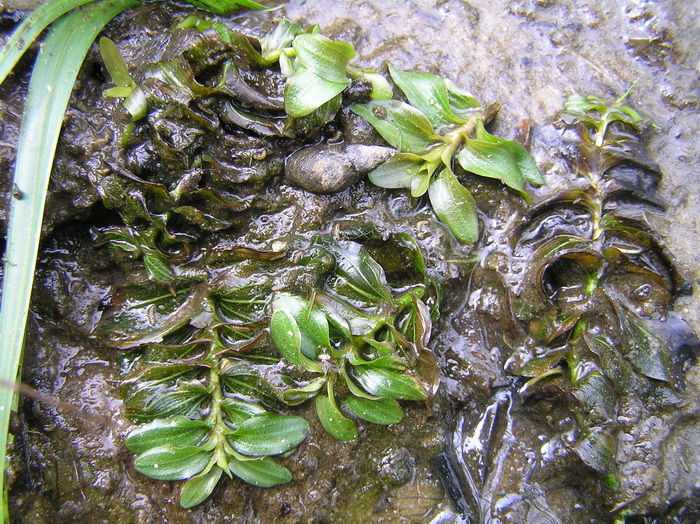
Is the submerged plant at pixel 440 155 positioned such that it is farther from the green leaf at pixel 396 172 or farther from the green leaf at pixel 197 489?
the green leaf at pixel 197 489

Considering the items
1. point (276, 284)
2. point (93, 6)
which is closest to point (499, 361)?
point (276, 284)

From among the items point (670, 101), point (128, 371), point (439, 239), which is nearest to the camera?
point (128, 371)

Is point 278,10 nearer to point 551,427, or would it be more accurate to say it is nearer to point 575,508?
point 551,427

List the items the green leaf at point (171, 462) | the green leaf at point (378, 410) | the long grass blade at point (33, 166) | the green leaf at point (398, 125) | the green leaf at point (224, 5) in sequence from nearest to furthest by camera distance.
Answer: the long grass blade at point (33, 166) < the green leaf at point (171, 462) < the green leaf at point (378, 410) < the green leaf at point (398, 125) < the green leaf at point (224, 5)

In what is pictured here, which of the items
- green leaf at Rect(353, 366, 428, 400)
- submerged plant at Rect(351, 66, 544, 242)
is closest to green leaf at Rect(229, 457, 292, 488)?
green leaf at Rect(353, 366, 428, 400)

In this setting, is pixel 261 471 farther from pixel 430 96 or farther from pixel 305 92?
pixel 430 96

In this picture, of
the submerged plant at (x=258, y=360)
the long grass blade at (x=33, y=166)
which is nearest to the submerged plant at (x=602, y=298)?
the submerged plant at (x=258, y=360)

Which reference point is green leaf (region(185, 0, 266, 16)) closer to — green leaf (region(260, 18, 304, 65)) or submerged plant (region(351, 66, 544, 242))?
green leaf (region(260, 18, 304, 65))

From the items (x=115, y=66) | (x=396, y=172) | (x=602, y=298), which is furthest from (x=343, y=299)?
(x=115, y=66)
